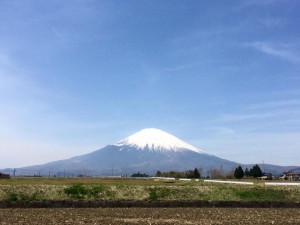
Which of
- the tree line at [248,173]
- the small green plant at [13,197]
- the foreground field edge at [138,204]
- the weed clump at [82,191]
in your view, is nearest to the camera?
the foreground field edge at [138,204]

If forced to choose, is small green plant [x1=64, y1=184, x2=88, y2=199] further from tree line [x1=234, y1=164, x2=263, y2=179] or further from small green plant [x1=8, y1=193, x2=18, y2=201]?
tree line [x1=234, y1=164, x2=263, y2=179]

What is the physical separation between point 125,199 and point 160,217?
16.3 meters

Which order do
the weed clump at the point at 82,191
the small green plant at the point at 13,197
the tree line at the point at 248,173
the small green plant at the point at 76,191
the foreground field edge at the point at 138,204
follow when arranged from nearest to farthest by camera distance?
1. the foreground field edge at the point at 138,204
2. the small green plant at the point at 13,197
3. the small green plant at the point at 76,191
4. the weed clump at the point at 82,191
5. the tree line at the point at 248,173

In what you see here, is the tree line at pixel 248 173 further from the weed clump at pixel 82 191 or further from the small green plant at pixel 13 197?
the small green plant at pixel 13 197

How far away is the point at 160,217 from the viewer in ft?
114

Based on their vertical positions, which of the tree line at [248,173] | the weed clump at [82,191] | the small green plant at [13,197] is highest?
the tree line at [248,173]

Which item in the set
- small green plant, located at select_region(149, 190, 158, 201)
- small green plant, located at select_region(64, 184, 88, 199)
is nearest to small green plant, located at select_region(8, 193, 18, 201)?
small green plant, located at select_region(64, 184, 88, 199)

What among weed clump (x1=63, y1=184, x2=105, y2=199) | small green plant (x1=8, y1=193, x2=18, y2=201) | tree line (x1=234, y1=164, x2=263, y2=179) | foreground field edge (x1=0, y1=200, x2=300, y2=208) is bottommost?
foreground field edge (x1=0, y1=200, x2=300, y2=208)

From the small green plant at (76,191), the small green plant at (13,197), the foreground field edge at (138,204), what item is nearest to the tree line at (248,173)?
the foreground field edge at (138,204)

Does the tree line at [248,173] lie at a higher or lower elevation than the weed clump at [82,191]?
higher

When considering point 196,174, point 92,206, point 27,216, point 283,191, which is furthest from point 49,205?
point 196,174

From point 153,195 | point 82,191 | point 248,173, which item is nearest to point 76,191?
point 82,191

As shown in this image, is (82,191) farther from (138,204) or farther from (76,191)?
(138,204)

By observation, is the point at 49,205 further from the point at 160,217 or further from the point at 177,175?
the point at 177,175
